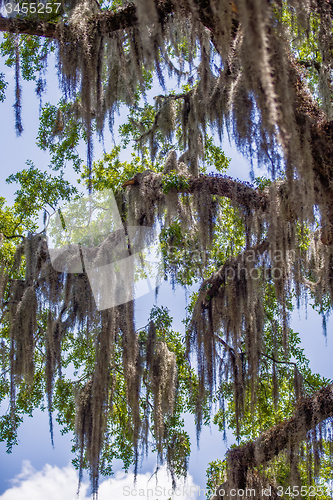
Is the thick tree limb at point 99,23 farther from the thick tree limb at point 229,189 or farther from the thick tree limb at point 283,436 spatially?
the thick tree limb at point 283,436

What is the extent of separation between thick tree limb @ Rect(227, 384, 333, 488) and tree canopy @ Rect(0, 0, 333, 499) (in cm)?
2

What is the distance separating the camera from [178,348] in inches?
359

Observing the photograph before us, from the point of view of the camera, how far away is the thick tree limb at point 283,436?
17.4 ft

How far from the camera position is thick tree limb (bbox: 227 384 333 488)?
5289mm

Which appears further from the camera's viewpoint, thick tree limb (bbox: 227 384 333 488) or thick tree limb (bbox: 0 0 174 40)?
thick tree limb (bbox: 227 384 333 488)

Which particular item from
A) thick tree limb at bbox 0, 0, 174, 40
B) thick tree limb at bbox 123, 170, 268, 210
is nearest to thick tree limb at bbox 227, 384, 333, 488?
thick tree limb at bbox 123, 170, 268, 210

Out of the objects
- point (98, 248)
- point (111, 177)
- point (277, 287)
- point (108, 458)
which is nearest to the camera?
point (277, 287)

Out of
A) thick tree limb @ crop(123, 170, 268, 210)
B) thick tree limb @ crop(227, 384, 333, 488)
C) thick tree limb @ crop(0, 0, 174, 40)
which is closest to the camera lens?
thick tree limb @ crop(0, 0, 174, 40)

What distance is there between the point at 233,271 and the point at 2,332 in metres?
5.07

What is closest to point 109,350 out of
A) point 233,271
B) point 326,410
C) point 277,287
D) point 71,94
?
point 233,271

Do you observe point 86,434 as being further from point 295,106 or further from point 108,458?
point 295,106

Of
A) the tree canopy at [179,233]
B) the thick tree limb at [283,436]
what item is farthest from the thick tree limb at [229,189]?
the thick tree limb at [283,436]

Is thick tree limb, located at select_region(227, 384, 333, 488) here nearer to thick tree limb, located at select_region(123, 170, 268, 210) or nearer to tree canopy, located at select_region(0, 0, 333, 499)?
tree canopy, located at select_region(0, 0, 333, 499)

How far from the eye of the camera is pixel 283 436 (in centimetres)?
546
